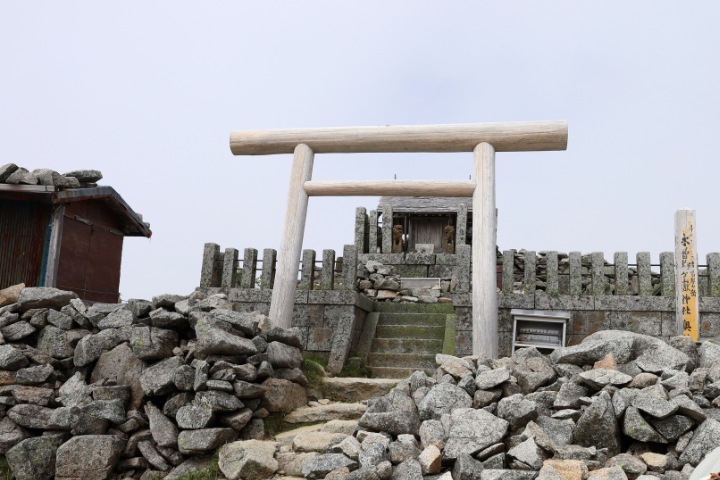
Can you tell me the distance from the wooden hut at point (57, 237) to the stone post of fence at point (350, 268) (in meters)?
5.15

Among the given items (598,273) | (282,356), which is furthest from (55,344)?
(598,273)

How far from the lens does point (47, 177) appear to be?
32.2 feet

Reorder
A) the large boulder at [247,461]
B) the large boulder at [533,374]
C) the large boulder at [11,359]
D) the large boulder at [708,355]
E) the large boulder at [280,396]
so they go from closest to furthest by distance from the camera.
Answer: the large boulder at [247,461]
the large boulder at [533,374]
the large boulder at [708,355]
the large boulder at [280,396]
the large boulder at [11,359]

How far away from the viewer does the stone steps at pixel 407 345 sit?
955cm

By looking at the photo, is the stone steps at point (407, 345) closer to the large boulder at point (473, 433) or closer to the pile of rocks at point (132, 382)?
the pile of rocks at point (132, 382)

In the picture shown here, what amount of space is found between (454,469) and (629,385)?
6.27ft

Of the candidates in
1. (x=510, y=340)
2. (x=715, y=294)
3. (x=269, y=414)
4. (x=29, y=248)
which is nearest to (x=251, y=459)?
(x=269, y=414)

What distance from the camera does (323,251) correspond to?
35.2 ft

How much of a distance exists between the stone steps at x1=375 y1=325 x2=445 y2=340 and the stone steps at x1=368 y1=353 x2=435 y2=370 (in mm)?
631

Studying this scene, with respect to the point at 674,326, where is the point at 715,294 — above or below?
above

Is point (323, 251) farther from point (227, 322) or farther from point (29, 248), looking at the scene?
point (29, 248)

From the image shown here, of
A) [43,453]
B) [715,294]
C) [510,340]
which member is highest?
[715,294]

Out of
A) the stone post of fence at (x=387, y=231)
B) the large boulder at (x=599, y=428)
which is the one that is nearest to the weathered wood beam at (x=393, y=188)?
the large boulder at (x=599, y=428)

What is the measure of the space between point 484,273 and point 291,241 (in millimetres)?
2970
